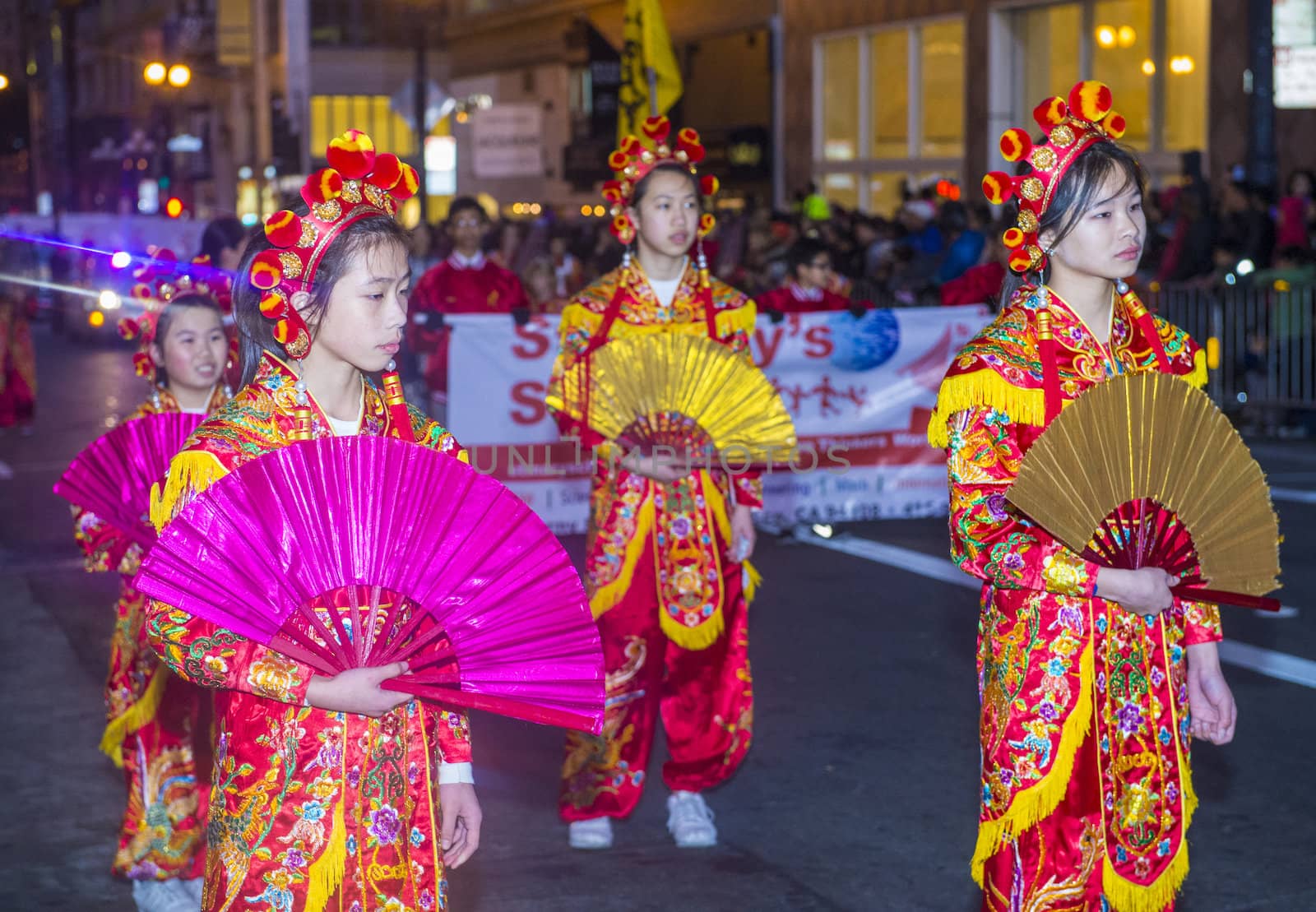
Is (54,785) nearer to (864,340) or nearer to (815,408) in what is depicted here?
(815,408)

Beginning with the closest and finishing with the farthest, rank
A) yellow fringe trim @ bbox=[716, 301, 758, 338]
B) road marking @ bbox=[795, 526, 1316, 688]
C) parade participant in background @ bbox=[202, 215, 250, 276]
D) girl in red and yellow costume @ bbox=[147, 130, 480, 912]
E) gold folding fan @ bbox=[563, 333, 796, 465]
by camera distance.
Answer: girl in red and yellow costume @ bbox=[147, 130, 480, 912], gold folding fan @ bbox=[563, 333, 796, 465], yellow fringe trim @ bbox=[716, 301, 758, 338], road marking @ bbox=[795, 526, 1316, 688], parade participant in background @ bbox=[202, 215, 250, 276]

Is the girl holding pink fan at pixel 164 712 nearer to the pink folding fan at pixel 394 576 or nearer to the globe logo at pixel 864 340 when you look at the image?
the pink folding fan at pixel 394 576

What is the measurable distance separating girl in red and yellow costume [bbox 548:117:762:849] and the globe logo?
5629mm

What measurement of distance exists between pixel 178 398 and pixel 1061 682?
8.83ft

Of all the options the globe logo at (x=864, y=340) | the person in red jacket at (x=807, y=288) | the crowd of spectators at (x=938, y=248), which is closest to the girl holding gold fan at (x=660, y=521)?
the person in red jacket at (x=807, y=288)

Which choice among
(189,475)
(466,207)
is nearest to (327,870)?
(189,475)

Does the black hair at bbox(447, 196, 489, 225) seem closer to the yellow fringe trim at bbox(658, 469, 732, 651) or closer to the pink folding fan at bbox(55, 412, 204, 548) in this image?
the yellow fringe trim at bbox(658, 469, 732, 651)

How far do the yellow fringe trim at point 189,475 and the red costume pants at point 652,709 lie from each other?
2.48m

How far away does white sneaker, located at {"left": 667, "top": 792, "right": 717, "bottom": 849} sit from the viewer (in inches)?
210

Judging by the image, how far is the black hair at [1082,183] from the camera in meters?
3.45

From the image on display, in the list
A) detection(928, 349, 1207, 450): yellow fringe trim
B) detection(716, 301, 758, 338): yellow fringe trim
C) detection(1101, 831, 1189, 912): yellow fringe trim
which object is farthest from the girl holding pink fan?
detection(1101, 831, 1189, 912): yellow fringe trim

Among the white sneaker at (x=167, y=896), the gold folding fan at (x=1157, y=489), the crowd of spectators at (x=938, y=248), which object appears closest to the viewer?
the gold folding fan at (x=1157, y=489)

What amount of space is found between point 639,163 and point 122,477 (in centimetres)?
190

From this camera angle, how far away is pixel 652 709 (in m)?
5.41
